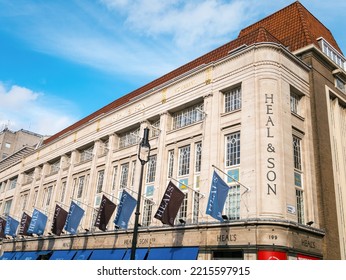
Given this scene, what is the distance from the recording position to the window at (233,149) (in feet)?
68.6

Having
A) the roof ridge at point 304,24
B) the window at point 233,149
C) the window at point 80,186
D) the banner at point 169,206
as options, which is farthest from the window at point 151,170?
the roof ridge at point 304,24

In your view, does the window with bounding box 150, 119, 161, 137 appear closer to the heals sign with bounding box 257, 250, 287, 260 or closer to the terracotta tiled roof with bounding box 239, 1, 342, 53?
the terracotta tiled roof with bounding box 239, 1, 342, 53

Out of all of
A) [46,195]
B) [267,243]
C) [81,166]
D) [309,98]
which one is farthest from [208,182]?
[46,195]

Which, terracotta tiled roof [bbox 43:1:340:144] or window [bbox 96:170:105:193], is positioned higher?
terracotta tiled roof [bbox 43:1:340:144]

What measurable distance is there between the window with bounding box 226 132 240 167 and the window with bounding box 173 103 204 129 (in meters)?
3.22

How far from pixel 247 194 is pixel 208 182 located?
9.88 ft

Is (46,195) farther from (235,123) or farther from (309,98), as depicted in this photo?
(309,98)

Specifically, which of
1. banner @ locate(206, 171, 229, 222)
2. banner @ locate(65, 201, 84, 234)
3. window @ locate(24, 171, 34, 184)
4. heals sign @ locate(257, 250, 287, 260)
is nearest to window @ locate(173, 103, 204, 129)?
banner @ locate(206, 171, 229, 222)

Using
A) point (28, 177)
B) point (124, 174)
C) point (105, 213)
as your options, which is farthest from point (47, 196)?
point (105, 213)

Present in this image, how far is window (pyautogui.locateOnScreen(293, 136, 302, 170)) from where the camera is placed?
21188mm

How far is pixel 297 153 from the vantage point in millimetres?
21562

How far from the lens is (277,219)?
17422 millimetres

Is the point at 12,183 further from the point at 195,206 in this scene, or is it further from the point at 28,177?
the point at 195,206

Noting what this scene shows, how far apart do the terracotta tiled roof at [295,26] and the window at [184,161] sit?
10644mm
